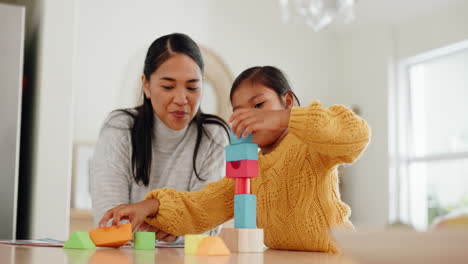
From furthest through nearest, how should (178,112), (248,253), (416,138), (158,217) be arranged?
(416,138) < (178,112) < (158,217) < (248,253)

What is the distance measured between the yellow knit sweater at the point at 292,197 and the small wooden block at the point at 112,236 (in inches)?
8.6

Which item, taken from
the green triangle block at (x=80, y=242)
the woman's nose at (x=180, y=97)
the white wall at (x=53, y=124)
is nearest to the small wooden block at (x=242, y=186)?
the green triangle block at (x=80, y=242)

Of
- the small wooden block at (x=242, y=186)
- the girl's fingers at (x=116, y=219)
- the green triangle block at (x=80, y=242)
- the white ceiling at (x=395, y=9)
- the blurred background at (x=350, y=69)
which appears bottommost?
the green triangle block at (x=80, y=242)

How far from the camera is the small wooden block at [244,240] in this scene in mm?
816

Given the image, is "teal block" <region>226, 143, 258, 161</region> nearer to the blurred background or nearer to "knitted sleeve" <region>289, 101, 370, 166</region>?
"knitted sleeve" <region>289, 101, 370, 166</region>

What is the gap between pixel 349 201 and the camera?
4746 mm

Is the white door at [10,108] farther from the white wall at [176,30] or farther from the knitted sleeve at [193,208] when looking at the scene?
the white wall at [176,30]

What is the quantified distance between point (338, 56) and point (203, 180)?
369cm

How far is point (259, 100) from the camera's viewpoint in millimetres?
1202

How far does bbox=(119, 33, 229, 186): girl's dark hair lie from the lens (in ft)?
4.79

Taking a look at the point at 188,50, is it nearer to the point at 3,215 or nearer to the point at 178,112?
the point at 178,112

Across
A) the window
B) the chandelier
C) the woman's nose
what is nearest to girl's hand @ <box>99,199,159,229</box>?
the woman's nose

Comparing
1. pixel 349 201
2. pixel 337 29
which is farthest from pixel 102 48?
pixel 349 201

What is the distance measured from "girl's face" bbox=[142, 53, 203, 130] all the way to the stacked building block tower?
53cm
